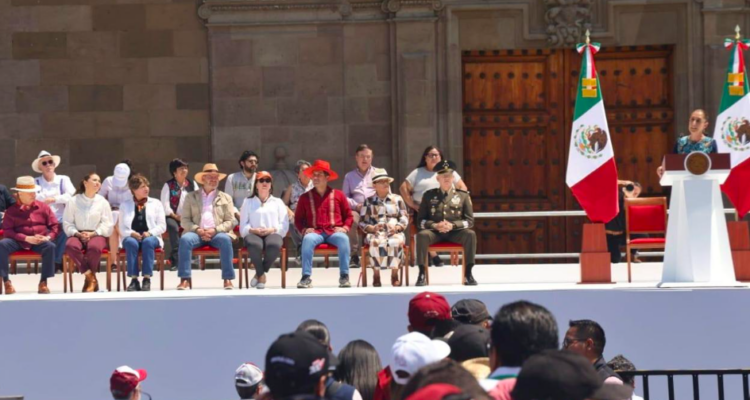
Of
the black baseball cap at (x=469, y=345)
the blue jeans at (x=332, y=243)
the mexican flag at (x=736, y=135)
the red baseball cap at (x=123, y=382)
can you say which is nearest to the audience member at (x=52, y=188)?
the blue jeans at (x=332, y=243)

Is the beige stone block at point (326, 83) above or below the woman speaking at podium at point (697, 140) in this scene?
above

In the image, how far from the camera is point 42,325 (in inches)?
486

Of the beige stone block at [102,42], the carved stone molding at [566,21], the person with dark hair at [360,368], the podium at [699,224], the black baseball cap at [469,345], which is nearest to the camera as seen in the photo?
the black baseball cap at [469,345]

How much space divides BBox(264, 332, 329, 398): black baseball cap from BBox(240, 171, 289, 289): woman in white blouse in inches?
335

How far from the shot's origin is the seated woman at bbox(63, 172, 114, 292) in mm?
13336

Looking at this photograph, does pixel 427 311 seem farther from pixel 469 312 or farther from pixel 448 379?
pixel 448 379

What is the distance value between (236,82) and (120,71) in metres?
1.46

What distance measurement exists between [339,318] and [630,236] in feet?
12.8

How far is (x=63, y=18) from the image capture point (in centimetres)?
1795

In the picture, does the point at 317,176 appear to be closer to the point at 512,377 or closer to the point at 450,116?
the point at 450,116

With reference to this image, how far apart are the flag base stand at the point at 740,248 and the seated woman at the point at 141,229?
5.19 metres

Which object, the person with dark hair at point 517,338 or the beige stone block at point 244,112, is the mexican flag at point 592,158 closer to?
the beige stone block at point 244,112

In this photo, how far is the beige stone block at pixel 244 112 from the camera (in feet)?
58.2

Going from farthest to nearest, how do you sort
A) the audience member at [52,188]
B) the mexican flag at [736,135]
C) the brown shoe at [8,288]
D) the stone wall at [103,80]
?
the stone wall at [103,80] → the audience member at [52,188] → the mexican flag at [736,135] → the brown shoe at [8,288]
